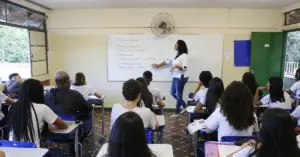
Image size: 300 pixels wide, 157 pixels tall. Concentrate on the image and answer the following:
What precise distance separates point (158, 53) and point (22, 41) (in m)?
2.84

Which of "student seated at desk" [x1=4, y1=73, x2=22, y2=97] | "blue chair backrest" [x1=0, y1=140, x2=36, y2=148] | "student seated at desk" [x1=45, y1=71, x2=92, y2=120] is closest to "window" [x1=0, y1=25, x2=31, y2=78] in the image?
"student seated at desk" [x1=4, y1=73, x2=22, y2=97]

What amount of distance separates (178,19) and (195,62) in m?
1.05

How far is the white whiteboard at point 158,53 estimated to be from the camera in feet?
17.3

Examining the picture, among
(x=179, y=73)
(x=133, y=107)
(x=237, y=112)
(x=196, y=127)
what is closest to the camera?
(x=237, y=112)

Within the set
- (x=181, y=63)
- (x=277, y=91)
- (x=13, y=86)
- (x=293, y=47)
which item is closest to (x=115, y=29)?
(x=181, y=63)

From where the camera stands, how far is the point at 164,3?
4.74 metres

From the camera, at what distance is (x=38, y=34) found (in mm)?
5125

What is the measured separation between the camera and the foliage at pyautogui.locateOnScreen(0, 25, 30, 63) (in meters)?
4.16

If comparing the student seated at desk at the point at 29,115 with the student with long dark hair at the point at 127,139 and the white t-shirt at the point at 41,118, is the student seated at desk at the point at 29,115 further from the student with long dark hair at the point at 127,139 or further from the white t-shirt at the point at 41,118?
the student with long dark hair at the point at 127,139

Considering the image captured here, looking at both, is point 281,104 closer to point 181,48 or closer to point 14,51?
point 181,48

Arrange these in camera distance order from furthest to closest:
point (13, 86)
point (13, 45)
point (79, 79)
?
1. point (13, 45)
2. point (13, 86)
3. point (79, 79)

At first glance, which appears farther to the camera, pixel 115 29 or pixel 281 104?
pixel 115 29

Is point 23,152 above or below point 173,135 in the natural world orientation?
above

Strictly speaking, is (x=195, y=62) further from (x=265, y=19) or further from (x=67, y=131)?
(x=67, y=131)
